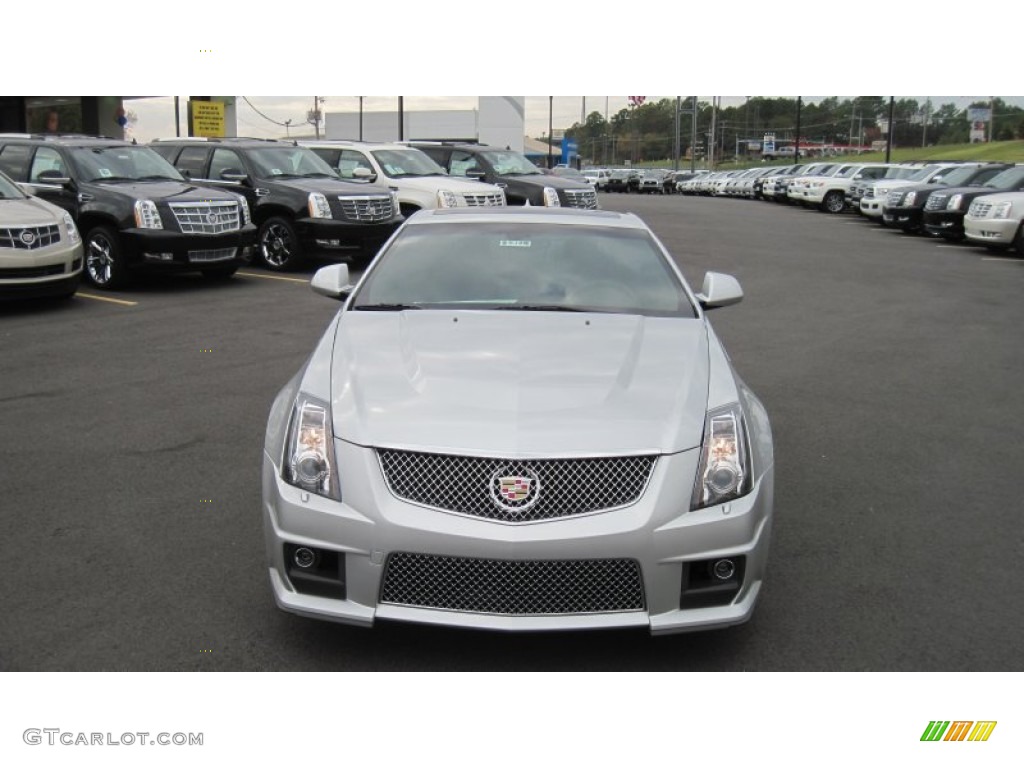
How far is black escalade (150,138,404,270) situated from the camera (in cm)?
1522

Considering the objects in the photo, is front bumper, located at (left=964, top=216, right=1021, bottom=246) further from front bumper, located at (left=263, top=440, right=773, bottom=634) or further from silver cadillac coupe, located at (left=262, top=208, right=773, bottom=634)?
front bumper, located at (left=263, top=440, right=773, bottom=634)

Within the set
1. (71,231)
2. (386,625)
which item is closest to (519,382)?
(386,625)

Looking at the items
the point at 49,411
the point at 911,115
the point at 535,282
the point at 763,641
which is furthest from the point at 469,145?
the point at 911,115

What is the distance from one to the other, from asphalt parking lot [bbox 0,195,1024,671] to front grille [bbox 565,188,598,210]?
8921mm

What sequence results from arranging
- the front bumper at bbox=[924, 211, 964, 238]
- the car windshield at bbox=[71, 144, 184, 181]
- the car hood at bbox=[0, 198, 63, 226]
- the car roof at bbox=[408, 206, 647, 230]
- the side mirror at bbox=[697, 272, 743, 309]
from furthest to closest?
the front bumper at bbox=[924, 211, 964, 238] < the car windshield at bbox=[71, 144, 184, 181] < the car hood at bbox=[0, 198, 63, 226] < the car roof at bbox=[408, 206, 647, 230] < the side mirror at bbox=[697, 272, 743, 309]

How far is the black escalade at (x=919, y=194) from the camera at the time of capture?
76.6 feet

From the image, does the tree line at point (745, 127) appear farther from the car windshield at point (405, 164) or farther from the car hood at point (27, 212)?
the car hood at point (27, 212)

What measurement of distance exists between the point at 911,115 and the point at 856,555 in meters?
105

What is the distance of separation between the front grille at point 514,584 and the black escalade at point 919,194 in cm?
2218

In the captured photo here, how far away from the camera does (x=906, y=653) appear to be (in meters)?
3.87

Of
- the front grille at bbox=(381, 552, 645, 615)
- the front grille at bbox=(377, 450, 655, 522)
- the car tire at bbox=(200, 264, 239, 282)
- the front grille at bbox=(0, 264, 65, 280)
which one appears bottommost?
the car tire at bbox=(200, 264, 239, 282)

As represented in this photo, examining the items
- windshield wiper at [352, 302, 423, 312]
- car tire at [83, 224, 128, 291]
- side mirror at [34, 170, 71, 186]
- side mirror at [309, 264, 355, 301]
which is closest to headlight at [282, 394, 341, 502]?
windshield wiper at [352, 302, 423, 312]

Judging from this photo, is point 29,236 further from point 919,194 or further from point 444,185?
point 919,194
